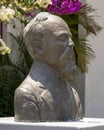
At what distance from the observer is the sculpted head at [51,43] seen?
23.0 feet

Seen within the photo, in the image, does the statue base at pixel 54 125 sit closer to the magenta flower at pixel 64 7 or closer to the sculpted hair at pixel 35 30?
the sculpted hair at pixel 35 30

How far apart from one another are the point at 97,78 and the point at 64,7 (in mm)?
2173

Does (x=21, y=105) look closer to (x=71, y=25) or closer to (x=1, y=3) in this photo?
(x=1, y=3)

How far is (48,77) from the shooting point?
7.08 metres

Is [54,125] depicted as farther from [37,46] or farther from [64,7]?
[64,7]

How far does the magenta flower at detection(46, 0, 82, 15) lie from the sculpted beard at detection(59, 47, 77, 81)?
440cm

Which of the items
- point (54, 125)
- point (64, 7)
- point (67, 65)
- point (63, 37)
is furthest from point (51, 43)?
point (64, 7)

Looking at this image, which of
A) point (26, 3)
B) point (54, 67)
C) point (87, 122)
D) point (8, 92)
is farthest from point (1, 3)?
point (8, 92)

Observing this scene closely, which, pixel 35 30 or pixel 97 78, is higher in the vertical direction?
pixel 35 30

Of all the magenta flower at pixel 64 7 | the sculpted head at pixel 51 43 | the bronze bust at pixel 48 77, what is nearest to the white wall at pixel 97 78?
the magenta flower at pixel 64 7

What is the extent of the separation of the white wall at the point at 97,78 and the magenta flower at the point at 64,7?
1.42m

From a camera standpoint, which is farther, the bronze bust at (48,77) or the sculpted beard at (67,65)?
the sculpted beard at (67,65)

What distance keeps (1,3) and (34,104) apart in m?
1.15

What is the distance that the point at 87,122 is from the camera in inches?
273
